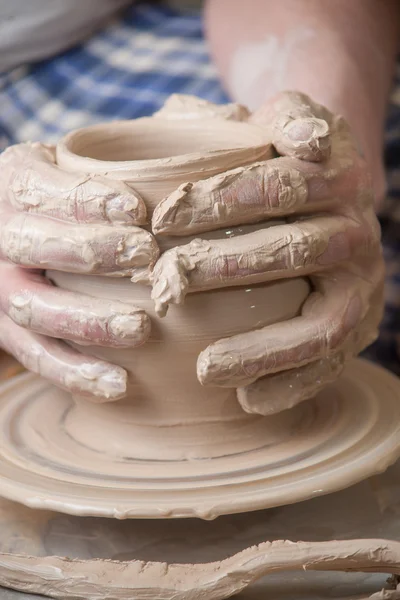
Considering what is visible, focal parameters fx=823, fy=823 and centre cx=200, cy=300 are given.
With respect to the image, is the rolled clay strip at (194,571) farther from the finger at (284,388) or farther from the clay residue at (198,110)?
the clay residue at (198,110)

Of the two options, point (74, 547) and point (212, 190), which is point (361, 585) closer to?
point (74, 547)

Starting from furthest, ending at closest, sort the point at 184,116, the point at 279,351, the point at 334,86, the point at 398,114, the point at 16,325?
the point at 398,114 → the point at 334,86 → the point at 184,116 → the point at 16,325 → the point at 279,351

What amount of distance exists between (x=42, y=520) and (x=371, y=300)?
0.58 m

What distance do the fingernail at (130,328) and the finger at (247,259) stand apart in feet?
0.12

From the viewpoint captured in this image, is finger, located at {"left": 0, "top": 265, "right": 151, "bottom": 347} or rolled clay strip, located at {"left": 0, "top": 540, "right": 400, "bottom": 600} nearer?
rolled clay strip, located at {"left": 0, "top": 540, "right": 400, "bottom": 600}

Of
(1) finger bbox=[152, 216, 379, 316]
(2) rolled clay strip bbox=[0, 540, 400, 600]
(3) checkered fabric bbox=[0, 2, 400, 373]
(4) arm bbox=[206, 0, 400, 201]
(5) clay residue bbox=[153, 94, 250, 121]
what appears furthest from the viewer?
(3) checkered fabric bbox=[0, 2, 400, 373]

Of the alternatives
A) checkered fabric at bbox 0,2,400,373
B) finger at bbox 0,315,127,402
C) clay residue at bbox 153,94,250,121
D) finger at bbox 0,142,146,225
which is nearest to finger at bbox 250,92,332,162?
clay residue at bbox 153,94,250,121

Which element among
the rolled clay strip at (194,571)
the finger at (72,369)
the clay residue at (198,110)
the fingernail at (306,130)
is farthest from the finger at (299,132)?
the rolled clay strip at (194,571)

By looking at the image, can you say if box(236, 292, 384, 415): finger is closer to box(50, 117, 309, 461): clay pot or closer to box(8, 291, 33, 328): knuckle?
box(50, 117, 309, 461): clay pot

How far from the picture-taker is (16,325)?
1213 mm

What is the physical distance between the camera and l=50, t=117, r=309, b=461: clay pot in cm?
106

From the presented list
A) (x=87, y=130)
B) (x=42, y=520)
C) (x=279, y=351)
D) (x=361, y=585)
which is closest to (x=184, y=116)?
(x=87, y=130)

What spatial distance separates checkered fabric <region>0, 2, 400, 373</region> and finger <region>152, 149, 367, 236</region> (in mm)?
769

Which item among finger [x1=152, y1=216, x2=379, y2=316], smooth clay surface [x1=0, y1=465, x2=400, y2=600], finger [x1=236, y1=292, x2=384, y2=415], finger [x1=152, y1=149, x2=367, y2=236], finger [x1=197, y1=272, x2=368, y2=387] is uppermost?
finger [x1=152, y1=149, x2=367, y2=236]
